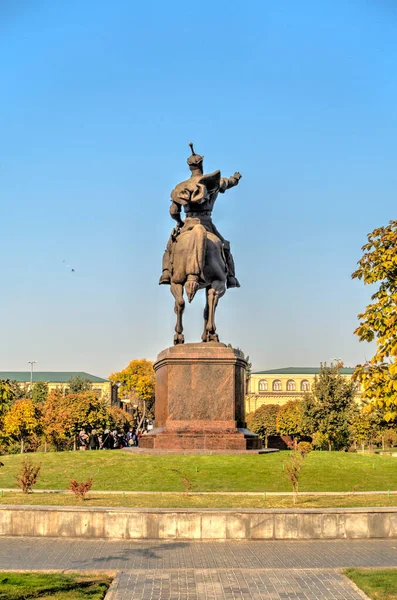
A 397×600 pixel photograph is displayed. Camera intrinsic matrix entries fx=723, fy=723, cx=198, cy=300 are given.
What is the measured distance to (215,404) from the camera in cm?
1908

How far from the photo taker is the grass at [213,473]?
15680 mm

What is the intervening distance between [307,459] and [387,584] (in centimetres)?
1120

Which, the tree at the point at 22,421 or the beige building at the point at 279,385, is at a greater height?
the beige building at the point at 279,385

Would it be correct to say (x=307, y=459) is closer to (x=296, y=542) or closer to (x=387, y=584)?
(x=296, y=542)

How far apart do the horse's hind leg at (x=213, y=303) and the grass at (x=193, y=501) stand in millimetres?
7215

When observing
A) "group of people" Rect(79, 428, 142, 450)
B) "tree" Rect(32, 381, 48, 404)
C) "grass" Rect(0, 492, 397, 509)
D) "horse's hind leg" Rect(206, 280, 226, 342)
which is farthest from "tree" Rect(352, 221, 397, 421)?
"tree" Rect(32, 381, 48, 404)

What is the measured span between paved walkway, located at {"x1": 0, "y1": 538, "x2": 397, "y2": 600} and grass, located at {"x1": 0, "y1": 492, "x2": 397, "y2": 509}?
1.47 m

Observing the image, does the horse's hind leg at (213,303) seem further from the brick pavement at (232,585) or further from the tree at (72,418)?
the tree at (72,418)

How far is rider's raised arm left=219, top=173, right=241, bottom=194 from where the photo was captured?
21969 mm

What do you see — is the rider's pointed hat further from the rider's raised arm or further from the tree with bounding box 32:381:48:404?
the tree with bounding box 32:381:48:404

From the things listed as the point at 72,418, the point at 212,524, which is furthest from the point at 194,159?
the point at 72,418

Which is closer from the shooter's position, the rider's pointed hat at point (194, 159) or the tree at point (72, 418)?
the rider's pointed hat at point (194, 159)

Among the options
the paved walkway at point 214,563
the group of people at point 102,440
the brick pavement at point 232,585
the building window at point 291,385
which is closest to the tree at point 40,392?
the group of people at point 102,440

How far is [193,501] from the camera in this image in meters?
12.9
